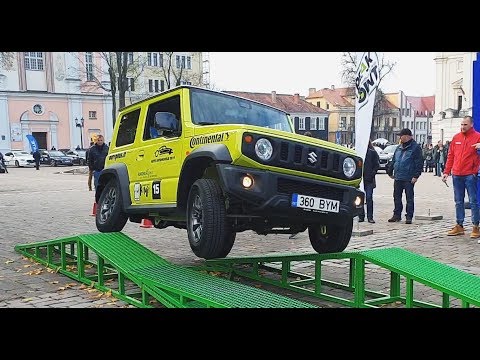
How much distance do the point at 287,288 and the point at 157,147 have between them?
91.5 inches

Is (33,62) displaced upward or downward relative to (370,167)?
upward

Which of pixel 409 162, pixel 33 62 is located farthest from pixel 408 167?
pixel 33 62

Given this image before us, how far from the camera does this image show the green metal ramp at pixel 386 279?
15.2 ft

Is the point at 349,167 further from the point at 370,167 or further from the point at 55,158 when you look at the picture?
the point at 55,158

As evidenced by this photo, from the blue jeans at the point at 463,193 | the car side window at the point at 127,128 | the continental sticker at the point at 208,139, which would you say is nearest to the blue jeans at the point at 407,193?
the blue jeans at the point at 463,193

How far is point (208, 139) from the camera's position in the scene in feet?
16.4

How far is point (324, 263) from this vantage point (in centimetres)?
745

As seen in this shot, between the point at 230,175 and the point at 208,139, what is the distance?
0.60 m

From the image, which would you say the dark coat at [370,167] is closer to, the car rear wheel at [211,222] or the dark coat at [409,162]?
the dark coat at [409,162]

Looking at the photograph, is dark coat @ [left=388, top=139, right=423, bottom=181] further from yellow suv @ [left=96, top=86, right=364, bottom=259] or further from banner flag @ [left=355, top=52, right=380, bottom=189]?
yellow suv @ [left=96, top=86, right=364, bottom=259]

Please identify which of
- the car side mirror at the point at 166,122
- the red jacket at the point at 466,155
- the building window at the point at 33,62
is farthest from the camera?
the building window at the point at 33,62

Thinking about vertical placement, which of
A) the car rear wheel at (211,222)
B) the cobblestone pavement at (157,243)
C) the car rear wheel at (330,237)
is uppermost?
the car rear wheel at (211,222)

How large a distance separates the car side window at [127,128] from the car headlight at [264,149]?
101 inches

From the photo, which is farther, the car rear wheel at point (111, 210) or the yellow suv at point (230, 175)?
the car rear wheel at point (111, 210)
